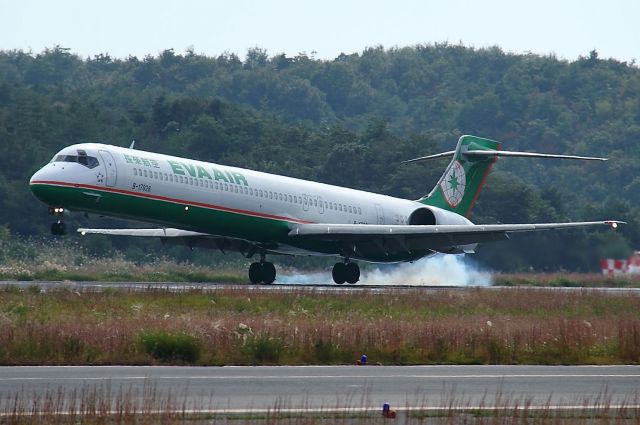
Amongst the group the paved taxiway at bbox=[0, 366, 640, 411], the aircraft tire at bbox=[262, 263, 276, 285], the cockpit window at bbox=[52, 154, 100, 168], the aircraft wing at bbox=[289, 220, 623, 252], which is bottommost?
the paved taxiway at bbox=[0, 366, 640, 411]

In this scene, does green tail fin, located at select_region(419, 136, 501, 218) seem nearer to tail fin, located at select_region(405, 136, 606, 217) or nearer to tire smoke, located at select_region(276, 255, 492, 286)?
tail fin, located at select_region(405, 136, 606, 217)

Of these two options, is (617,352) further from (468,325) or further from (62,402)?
(62,402)

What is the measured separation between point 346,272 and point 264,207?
4.82 m

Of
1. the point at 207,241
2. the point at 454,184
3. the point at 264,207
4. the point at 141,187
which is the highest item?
the point at 454,184

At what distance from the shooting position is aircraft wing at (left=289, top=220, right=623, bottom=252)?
4141cm

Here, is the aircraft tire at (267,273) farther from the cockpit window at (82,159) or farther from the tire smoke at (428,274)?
the cockpit window at (82,159)

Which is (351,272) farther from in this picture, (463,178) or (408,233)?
(463,178)

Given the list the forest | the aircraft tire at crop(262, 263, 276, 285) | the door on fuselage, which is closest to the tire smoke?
the forest

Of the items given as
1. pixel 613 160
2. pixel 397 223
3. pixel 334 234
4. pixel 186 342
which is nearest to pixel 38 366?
pixel 186 342

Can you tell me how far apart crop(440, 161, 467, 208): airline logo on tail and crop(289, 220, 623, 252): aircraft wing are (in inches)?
238

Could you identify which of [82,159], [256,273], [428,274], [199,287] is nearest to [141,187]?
[82,159]

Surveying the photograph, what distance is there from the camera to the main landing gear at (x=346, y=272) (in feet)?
144

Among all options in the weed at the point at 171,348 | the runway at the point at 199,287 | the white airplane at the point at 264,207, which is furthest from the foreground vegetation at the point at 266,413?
the white airplane at the point at 264,207

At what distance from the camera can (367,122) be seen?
130 m
